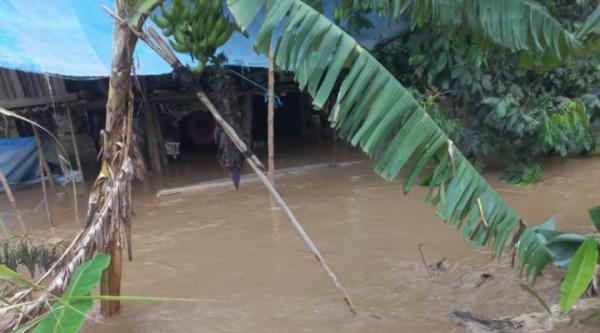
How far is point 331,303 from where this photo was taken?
4578 millimetres

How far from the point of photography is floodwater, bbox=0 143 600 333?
14.3ft

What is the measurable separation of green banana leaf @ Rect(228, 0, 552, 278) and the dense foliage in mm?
4680

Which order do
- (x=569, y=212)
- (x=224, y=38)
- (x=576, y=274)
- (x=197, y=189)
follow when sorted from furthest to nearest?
(x=197, y=189), (x=569, y=212), (x=224, y=38), (x=576, y=274)

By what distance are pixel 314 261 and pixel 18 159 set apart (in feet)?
21.8

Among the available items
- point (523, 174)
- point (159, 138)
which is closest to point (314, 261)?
point (523, 174)

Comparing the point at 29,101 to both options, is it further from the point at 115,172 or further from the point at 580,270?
the point at 580,270

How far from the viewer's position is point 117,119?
3.91 meters

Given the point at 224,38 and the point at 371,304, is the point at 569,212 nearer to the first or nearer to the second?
the point at 371,304

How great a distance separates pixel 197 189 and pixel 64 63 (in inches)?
101

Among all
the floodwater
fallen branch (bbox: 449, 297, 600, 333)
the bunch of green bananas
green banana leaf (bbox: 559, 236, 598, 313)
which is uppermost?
the bunch of green bananas

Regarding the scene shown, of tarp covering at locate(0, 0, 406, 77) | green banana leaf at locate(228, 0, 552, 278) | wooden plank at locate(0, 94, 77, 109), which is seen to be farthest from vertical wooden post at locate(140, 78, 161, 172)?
green banana leaf at locate(228, 0, 552, 278)

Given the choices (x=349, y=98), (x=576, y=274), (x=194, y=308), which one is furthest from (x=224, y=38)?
(x=576, y=274)

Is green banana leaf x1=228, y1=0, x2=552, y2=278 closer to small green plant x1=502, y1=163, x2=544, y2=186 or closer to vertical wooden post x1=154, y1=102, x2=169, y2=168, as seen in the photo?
small green plant x1=502, y1=163, x2=544, y2=186

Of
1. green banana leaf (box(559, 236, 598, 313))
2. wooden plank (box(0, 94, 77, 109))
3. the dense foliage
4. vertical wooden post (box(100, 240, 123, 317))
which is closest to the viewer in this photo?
green banana leaf (box(559, 236, 598, 313))
